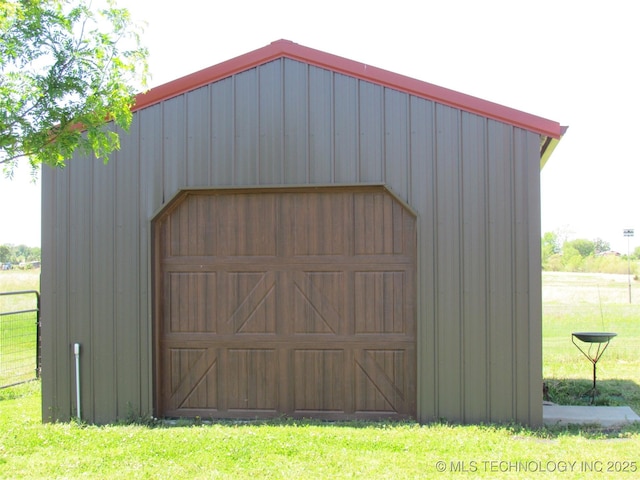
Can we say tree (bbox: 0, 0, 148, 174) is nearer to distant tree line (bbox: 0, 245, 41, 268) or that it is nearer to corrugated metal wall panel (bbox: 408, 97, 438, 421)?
corrugated metal wall panel (bbox: 408, 97, 438, 421)

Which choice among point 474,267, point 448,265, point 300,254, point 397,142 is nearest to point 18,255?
point 300,254

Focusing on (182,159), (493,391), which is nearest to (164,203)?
(182,159)

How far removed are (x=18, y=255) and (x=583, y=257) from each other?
34.9 m

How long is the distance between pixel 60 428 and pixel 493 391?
469 cm

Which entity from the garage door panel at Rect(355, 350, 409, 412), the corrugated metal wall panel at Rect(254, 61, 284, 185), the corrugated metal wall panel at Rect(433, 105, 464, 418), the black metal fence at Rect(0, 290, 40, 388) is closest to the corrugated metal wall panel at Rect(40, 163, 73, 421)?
the corrugated metal wall panel at Rect(254, 61, 284, 185)

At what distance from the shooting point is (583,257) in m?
42.9

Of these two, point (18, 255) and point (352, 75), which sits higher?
point (352, 75)

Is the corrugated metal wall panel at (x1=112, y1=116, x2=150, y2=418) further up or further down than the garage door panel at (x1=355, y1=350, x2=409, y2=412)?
further up

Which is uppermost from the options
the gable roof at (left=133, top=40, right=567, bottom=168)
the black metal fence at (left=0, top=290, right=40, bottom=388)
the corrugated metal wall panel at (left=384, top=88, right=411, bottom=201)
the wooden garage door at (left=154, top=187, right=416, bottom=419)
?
the gable roof at (left=133, top=40, right=567, bottom=168)

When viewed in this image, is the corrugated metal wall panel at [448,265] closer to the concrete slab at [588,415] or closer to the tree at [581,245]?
the concrete slab at [588,415]

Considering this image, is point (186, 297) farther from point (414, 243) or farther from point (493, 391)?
point (493, 391)

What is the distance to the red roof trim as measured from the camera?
730 centimetres

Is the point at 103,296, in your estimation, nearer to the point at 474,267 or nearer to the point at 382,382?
the point at 382,382

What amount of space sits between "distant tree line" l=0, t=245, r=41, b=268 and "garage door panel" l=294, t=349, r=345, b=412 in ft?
98.8
